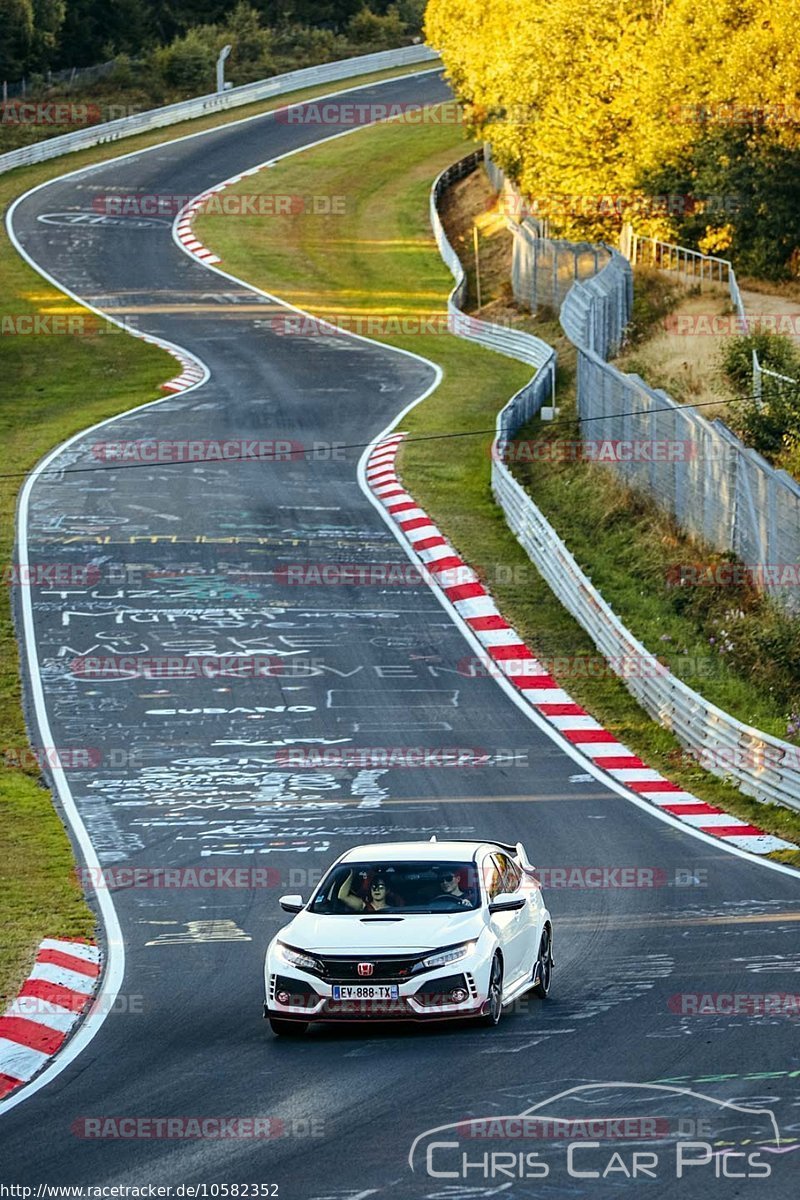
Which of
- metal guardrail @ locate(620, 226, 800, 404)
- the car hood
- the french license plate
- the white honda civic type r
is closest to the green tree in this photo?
metal guardrail @ locate(620, 226, 800, 404)

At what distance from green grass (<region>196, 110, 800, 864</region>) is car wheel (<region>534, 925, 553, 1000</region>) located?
5826mm

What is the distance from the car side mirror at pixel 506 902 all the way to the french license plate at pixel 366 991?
1.13 meters

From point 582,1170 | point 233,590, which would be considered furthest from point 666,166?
point 582,1170

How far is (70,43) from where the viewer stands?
10288 cm

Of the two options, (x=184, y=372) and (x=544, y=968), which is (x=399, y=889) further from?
(x=184, y=372)

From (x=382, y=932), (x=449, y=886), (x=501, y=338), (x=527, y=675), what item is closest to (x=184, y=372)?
(x=501, y=338)

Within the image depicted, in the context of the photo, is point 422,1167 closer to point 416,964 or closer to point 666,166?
point 416,964

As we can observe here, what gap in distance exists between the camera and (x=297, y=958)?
46.1 feet

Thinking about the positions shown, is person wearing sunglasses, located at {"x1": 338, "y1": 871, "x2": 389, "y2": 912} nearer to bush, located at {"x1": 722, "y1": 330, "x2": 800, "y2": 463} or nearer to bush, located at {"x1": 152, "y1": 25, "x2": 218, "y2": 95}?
bush, located at {"x1": 722, "y1": 330, "x2": 800, "y2": 463}

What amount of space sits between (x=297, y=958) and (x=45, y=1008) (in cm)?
268

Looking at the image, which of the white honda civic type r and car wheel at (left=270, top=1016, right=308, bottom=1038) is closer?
the white honda civic type r

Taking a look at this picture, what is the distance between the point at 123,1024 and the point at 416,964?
252cm

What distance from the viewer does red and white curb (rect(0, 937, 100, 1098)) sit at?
541 inches

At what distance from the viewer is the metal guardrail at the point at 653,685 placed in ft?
75.8
